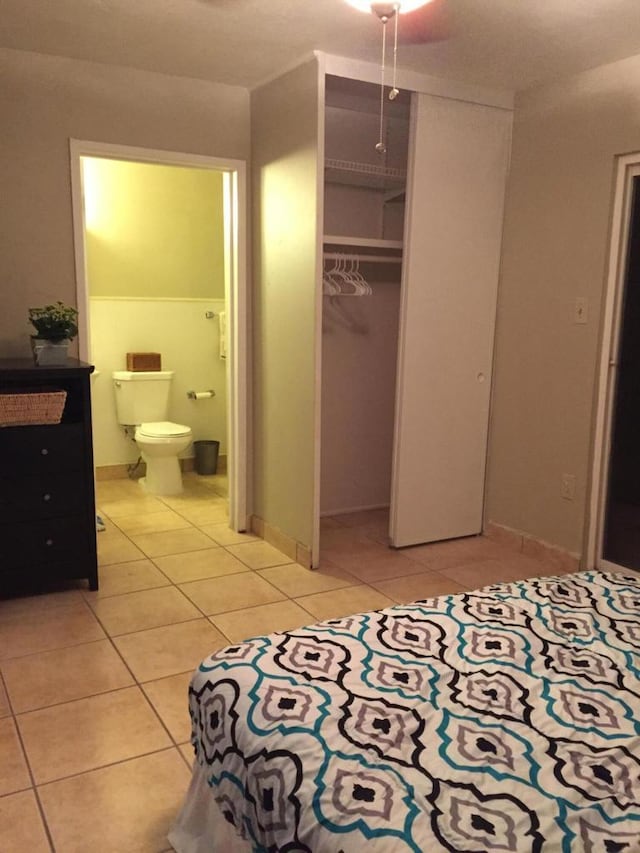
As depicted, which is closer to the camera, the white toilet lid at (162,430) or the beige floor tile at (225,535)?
the beige floor tile at (225,535)

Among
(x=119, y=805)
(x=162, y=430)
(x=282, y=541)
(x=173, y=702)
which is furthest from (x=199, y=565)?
(x=119, y=805)

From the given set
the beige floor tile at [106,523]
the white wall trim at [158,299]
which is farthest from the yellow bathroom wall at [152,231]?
the beige floor tile at [106,523]

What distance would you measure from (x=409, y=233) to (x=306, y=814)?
289 centimetres

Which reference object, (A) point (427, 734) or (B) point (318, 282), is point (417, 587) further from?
(A) point (427, 734)

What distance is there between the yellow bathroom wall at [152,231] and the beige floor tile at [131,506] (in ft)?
4.76

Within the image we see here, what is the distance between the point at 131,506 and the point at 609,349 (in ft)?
9.90

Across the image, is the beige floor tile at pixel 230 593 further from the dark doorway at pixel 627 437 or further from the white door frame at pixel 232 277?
the dark doorway at pixel 627 437

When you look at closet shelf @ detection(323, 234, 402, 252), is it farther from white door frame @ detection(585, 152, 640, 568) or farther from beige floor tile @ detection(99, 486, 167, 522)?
beige floor tile @ detection(99, 486, 167, 522)

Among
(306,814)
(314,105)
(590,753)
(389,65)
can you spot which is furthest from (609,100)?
(306,814)

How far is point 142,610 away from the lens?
9.92 feet

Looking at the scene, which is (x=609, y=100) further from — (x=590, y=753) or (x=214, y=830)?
(x=214, y=830)

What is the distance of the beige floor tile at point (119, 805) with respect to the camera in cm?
174

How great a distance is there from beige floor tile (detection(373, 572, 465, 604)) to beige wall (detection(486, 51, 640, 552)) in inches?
26.5

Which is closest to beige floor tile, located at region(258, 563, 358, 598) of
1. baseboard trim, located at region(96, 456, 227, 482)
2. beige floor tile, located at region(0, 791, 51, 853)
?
beige floor tile, located at region(0, 791, 51, 853)
